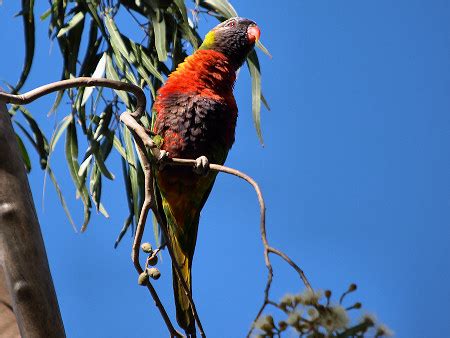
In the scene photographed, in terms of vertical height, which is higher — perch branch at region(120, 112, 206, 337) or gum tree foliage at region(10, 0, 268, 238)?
gum tree foliage at region(10, 0, 268, 238)

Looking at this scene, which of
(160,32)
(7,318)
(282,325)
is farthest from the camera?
(160,32)

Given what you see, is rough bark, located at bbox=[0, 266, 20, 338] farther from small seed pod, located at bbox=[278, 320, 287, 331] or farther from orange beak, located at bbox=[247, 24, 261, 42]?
orange beak, located at bbox=[247, 24, 261, 42]

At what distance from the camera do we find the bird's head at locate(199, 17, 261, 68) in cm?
151

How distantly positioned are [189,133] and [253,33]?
43cm

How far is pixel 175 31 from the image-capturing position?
162cm

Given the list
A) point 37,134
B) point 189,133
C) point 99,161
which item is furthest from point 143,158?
point 37,134

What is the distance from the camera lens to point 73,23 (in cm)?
169

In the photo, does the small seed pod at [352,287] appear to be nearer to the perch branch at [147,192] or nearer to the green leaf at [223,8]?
the perch branch at [147,192]

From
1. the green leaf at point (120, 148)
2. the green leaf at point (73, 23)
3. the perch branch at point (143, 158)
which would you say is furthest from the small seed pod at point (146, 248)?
the green leaf at point (73, 23)

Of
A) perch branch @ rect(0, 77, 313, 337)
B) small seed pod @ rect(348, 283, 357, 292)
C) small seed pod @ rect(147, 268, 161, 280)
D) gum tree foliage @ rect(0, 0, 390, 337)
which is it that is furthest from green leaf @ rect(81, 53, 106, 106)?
small seed pod @ rect(348, 283, 357, 292)

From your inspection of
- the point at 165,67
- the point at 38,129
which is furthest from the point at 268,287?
the point at 38,129

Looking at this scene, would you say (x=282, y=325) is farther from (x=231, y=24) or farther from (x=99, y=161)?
(x=231, y=24)

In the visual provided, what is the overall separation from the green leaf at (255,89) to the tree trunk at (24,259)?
1.93 ft

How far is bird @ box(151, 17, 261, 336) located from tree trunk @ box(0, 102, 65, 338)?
0.43 m
